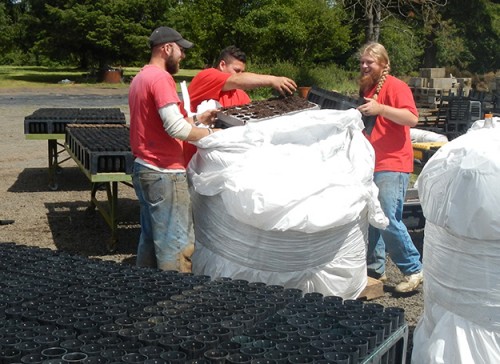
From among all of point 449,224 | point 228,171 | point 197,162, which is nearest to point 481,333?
point 449,224

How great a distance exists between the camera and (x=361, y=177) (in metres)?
4.48

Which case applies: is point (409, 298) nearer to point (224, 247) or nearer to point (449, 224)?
point (224, 247)

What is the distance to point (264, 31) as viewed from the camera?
103 feet

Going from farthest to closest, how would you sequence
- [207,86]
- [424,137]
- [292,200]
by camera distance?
[424,137] < [207,86] < [292,200]

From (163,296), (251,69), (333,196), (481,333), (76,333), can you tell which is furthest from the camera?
(251,69)

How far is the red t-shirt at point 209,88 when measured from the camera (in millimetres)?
4996

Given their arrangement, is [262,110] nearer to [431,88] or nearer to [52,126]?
[52,126]

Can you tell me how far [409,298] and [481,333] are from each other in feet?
6.81

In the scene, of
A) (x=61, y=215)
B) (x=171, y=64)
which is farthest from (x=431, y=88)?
(x=171, y=64)

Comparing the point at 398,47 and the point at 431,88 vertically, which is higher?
the point at 398,47

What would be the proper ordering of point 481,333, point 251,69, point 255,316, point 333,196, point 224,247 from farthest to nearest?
point 251,69
point 224,247
point 333,196
point 481,333
point 255,316

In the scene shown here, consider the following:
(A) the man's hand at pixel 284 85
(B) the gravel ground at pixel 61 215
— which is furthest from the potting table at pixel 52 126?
(A) the man's hand at pixel 284 85

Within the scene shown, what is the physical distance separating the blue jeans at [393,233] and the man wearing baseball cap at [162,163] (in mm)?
1352

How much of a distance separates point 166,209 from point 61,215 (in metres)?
4.23
